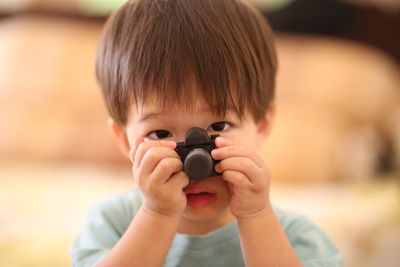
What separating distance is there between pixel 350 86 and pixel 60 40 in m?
1.68

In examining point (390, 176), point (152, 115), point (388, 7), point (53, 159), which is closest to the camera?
point (152, 115)

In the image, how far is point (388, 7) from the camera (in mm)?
2443

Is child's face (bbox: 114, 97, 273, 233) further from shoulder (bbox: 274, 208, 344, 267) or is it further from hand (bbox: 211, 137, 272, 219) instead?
shoulder (bbox: 274, 208, 344, 267)

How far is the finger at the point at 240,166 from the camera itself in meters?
0.64

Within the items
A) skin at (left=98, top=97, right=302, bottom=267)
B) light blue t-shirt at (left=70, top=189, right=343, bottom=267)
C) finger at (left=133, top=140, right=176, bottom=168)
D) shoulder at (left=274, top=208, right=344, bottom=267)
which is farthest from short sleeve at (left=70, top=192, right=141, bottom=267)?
shoulder at (left=274, top=208, right=344, bottom=267)

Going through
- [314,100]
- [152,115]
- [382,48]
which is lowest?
[152,115]

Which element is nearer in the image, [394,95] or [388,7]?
[394,95]

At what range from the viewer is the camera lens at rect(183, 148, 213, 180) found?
2.00 feet

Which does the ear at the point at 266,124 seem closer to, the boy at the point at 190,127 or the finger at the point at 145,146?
the boy at the point at 190,127

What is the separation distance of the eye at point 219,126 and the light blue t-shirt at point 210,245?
216 mm

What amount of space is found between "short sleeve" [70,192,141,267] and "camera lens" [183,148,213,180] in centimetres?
26

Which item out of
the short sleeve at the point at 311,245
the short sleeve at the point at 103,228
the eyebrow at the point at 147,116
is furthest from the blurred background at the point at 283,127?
the eyebrow at the point at 147,116

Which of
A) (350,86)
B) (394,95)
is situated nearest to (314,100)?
(350,86)

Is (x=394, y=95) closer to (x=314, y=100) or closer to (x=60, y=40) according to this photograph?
(x=314, y=100)
